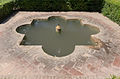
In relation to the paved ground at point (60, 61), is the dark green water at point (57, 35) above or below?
below

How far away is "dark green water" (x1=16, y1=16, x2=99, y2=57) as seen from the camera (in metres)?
6.26

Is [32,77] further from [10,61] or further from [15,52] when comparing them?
[15,52]

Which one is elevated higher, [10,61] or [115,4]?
[115,4]

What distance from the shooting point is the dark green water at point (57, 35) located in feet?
20.5

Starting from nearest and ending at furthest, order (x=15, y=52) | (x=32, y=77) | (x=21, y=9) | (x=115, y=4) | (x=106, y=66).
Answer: (x=32, y=77), (x=106, y=66), (x=15, y=52), (x=115, y=4), (x=21, y=9)

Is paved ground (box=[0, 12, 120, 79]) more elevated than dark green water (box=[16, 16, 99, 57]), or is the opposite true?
paved ground (box=[0, 12, 120, 79])

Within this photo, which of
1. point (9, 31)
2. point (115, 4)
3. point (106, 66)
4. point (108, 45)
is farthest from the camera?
point (115, 4)

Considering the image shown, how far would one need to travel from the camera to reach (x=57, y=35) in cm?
749

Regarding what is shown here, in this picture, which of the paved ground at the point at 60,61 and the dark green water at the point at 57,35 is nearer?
the paved ground at the point at 60,61

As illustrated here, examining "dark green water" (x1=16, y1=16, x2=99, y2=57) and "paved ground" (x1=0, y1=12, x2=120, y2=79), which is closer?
"paved ground" (x1=0, y1=12, x2=120, y2=79)

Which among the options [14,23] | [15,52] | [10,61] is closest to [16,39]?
[15,52]

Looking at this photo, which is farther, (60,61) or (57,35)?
(57,35)

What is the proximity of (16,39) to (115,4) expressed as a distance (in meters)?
7.51

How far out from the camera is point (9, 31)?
25.6 feet
